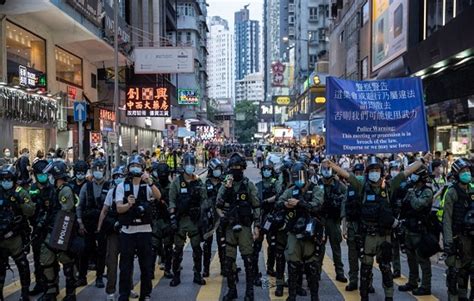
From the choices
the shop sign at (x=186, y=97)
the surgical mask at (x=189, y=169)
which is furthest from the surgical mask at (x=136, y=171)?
the shop sign at (x=186, y=97)

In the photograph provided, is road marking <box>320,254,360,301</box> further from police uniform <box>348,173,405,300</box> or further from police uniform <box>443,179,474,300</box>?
police uniform <box>443,179,474,300</box>

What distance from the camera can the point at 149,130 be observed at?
47.2m

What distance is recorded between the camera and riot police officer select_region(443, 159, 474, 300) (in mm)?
7102

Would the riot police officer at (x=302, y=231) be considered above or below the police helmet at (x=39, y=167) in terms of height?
below

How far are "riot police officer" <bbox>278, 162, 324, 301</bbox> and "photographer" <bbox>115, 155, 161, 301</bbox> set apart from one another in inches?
74.0

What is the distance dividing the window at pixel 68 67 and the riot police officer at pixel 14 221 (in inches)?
636

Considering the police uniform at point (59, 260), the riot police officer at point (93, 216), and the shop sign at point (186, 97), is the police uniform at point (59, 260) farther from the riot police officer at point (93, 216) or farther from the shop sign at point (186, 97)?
the shop sign at point (186, 97)

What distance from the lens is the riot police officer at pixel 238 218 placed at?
314 inches

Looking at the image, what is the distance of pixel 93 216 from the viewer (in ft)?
28.7

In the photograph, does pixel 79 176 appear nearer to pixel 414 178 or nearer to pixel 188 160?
pixel 188 160

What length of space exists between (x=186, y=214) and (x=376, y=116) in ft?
11.3

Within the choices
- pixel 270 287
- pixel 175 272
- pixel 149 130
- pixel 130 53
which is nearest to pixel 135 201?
pixel 175 272

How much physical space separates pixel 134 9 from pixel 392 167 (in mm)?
33518

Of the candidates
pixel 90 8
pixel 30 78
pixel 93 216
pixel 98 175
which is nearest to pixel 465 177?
pixel 98 175
